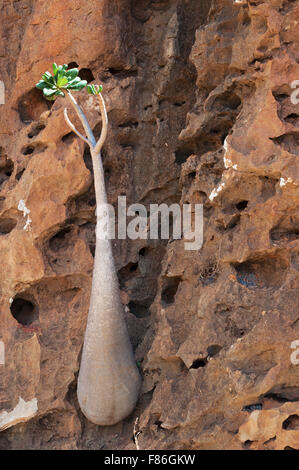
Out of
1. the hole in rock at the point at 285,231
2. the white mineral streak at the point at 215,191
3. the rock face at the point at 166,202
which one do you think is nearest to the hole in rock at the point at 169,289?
the rock face at the point at 166,202

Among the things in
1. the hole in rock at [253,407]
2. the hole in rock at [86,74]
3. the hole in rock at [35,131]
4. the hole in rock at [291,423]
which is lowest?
the hole in rock at [291,423]

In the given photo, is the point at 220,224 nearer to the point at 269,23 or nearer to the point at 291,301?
the point at 291,301

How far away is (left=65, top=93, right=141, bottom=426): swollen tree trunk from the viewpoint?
4125 mm

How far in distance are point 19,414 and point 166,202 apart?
93.2 inches

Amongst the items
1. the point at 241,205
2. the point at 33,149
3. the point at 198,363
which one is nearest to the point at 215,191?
the point at 241,205

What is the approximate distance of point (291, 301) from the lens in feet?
12.4

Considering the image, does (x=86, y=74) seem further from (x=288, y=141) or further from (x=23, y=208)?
(x=288, y=141)

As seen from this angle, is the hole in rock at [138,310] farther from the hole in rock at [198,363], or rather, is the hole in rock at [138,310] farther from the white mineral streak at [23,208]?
the white mineral streak at [23,208]

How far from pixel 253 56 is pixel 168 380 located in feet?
8.87

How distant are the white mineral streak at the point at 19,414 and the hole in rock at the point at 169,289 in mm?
1455

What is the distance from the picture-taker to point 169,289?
464 cm

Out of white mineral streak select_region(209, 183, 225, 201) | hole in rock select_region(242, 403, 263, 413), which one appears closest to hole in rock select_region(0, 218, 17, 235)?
white mineral streak select_region(209, 183, 225, 201)

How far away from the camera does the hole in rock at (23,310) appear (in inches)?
191
